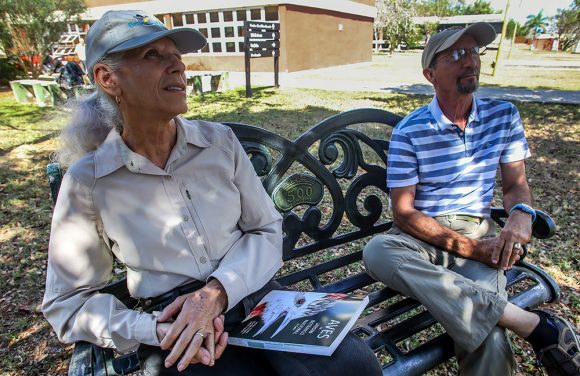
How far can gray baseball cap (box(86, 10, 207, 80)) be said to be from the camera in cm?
151

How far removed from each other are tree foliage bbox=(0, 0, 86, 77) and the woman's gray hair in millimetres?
15549

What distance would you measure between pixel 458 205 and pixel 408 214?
1.08 feet

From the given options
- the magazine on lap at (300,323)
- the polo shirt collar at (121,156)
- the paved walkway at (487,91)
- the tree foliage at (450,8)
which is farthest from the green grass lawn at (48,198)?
the tree foliage at (450,8)

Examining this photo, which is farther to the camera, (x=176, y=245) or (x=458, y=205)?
(x=458, y=205)

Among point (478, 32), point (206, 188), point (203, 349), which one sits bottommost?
point (203, 349)

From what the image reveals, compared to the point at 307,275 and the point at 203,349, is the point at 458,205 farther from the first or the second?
the point at 203,349

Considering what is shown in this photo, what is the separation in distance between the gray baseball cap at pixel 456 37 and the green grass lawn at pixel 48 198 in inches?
73.1

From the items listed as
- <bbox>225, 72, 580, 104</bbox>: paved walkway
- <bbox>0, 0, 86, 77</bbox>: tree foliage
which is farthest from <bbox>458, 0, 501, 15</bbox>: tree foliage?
<bbox>0, 0, 86, 77</bbox>: tree foliage

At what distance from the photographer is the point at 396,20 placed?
34.7 m

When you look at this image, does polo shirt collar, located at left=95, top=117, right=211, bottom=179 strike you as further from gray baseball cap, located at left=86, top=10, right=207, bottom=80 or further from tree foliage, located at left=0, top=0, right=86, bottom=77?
tree foliage, located at left=0, top=0, right=86, bottom=77

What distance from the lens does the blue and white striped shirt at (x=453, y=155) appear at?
231 cm

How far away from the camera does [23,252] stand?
11.7 ft

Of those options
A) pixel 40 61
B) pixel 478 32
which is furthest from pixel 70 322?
pixel 40 61

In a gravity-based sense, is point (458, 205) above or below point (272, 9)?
below
